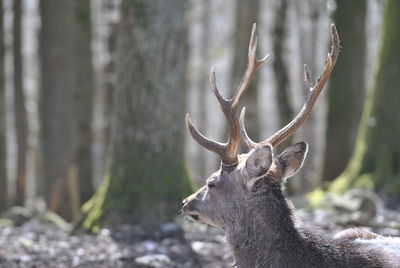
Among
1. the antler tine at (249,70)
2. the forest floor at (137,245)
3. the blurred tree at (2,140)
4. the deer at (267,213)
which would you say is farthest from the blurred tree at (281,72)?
the deer at (267,213)

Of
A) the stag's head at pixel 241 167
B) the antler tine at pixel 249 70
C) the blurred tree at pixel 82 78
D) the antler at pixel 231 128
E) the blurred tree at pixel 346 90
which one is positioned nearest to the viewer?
the stag's head at pixel 241 167

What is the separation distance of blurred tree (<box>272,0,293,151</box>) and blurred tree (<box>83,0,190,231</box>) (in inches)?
302

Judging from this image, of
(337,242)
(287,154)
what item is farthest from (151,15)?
(337,242)

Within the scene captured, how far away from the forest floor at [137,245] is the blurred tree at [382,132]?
1639mm

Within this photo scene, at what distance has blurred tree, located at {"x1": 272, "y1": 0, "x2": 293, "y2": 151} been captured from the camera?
16.2m

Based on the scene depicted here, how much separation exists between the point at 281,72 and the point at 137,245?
9393 millimetres

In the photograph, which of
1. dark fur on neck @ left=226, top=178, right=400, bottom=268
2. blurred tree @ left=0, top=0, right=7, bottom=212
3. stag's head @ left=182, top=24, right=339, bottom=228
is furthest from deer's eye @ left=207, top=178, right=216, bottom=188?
blurred tree @ left=0, top=0, right=7, bottom=212

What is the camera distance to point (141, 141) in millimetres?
8641

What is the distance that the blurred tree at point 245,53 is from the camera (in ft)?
48.2

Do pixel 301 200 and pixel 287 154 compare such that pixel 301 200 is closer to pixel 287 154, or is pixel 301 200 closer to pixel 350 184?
pixel 350 184

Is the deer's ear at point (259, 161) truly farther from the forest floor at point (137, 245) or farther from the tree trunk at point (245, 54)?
the tree trunk at point (245, 54)

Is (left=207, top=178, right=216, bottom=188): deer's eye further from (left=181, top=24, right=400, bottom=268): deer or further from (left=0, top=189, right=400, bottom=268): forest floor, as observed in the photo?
(left=0, top=189, right=400, bottom=268): forest floor

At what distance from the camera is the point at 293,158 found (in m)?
5.39

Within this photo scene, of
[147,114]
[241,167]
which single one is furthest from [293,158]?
[147,114]
